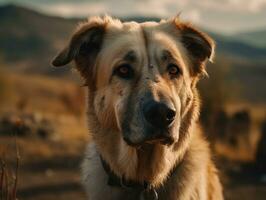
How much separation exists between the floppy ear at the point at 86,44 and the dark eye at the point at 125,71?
0.42m

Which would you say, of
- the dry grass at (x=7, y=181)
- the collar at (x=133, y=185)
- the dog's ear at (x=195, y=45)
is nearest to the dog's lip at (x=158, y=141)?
the collar at (x=133, y=185)

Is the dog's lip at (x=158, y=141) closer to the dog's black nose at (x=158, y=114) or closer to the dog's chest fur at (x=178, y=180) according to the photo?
the dog's black nose at (x=158, y=114)

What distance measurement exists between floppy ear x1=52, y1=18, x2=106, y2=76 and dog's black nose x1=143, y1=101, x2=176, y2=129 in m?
0.98

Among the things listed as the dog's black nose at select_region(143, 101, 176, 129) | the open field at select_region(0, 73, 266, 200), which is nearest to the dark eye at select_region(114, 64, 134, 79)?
the dog's black nose at select_region(143, 101, 176, 129)

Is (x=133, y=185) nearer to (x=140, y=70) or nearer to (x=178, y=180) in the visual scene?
(x=178, y=180)

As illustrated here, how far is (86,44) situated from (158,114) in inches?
51.9

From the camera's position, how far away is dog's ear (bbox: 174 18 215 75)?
225 inches

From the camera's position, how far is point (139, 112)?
15.9 ft

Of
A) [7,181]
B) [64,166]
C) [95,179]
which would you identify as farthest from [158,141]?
[64,166]

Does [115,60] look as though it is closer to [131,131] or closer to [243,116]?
[131,131]

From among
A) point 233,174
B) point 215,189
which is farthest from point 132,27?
point 233,174

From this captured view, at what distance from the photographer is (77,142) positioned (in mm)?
19203

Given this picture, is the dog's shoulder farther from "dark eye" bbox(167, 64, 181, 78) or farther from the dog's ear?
the dog's ear

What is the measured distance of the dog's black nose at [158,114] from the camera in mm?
4688
